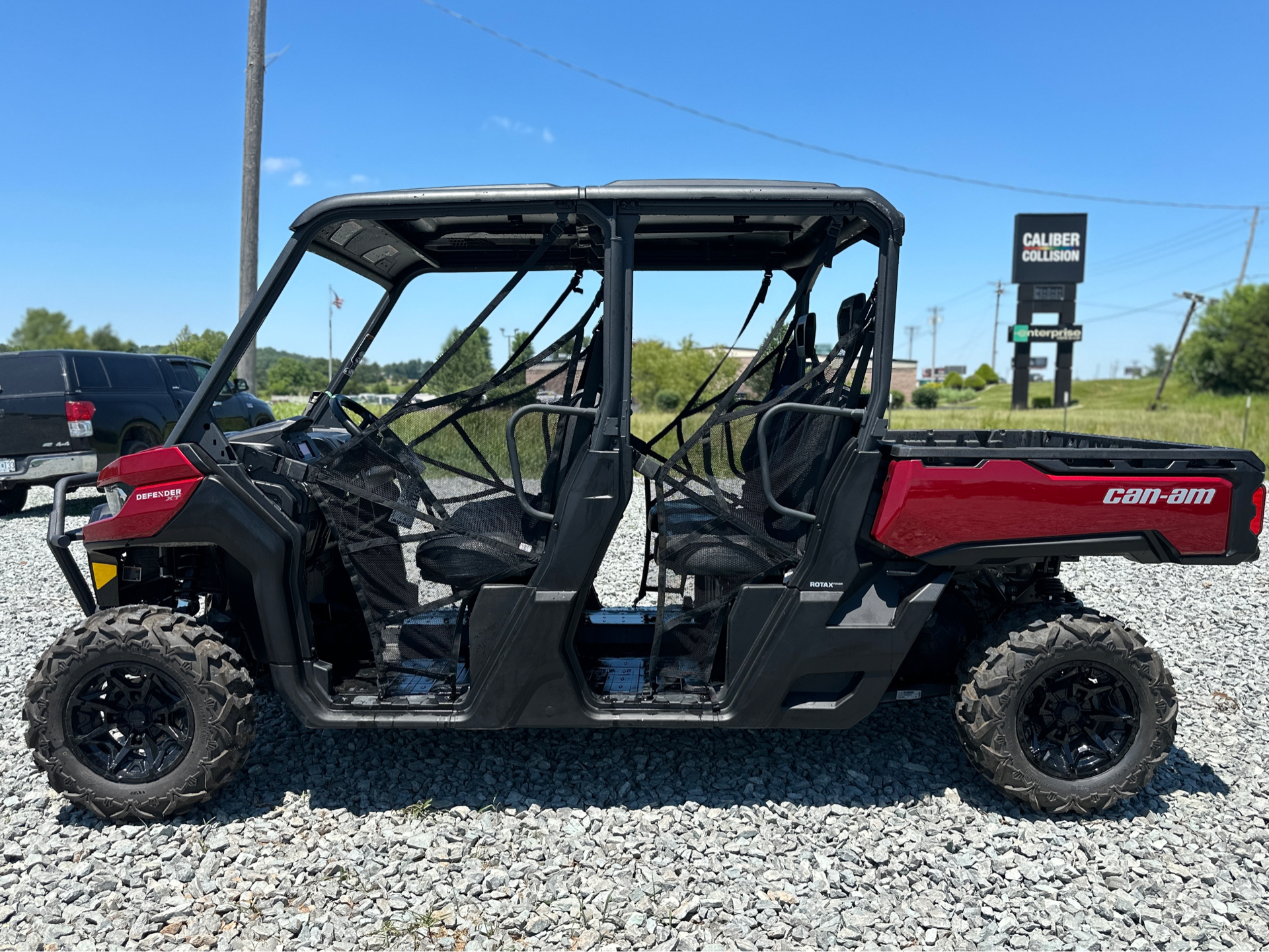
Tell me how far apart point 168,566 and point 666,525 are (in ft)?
6.41

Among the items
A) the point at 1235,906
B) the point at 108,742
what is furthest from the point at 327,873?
the point at 1235,906

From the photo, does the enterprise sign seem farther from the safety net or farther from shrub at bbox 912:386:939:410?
the safety net

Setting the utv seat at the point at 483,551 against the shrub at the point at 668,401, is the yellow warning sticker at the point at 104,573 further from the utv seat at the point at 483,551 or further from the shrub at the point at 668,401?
the shrub at the point at 668,401

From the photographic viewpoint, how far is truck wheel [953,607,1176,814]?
9.82ft

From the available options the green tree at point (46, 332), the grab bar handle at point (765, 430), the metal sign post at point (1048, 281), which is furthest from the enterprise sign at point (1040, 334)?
the green tree at point (46, 332)

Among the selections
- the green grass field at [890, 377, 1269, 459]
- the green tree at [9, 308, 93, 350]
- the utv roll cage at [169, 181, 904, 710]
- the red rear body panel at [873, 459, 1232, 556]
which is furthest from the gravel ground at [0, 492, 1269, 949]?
the green tree at [9, 308, 93, 350]

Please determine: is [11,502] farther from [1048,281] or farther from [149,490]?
[1048,281]

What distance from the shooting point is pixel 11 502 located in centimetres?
1006

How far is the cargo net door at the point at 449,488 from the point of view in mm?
3074

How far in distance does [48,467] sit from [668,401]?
801cm

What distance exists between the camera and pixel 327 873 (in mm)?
2719

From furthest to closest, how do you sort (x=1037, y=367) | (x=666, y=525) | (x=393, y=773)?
(x=1037, y=367)
(x=393, y=773)
(x=666, y=525)

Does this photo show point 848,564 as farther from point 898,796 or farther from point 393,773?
point 393,773

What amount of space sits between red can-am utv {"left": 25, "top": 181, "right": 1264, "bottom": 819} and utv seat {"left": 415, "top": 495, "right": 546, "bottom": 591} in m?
0.01
